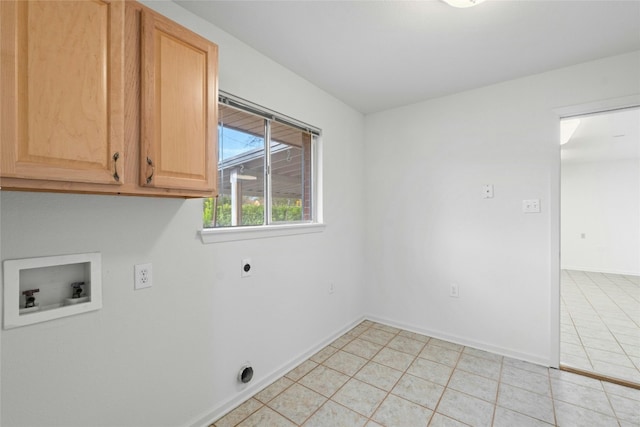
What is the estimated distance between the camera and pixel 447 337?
2885mm

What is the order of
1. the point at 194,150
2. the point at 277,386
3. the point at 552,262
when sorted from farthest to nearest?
the point at 552,262 < the point at 277,386 < the point at 194,150

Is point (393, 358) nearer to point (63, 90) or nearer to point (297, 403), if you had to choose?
point (297, 403)

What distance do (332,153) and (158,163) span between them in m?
1.90

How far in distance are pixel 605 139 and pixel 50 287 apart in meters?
6.44

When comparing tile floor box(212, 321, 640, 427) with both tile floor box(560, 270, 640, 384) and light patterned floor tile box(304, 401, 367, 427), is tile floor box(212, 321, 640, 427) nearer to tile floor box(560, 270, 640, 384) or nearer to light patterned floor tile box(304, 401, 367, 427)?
light patterned floor tile box(304, 401, 367, 427)

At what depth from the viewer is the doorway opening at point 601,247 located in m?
2.59

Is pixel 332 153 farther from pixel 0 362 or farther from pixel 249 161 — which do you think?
pixel 0 362

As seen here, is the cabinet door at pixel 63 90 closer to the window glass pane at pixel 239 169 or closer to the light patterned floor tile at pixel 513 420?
the window glass pane at pixel 239 169

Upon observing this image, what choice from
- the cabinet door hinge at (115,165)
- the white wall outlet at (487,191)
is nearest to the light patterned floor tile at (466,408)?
the white wall outlet at (487,191)

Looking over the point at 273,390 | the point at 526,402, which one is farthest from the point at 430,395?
the point at 273,390

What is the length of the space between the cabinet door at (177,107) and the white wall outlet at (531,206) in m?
2.54

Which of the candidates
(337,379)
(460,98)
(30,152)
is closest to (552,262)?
(460,98)

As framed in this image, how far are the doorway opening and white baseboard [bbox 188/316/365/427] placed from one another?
2.05 m

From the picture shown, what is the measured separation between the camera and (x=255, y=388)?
207 cm
